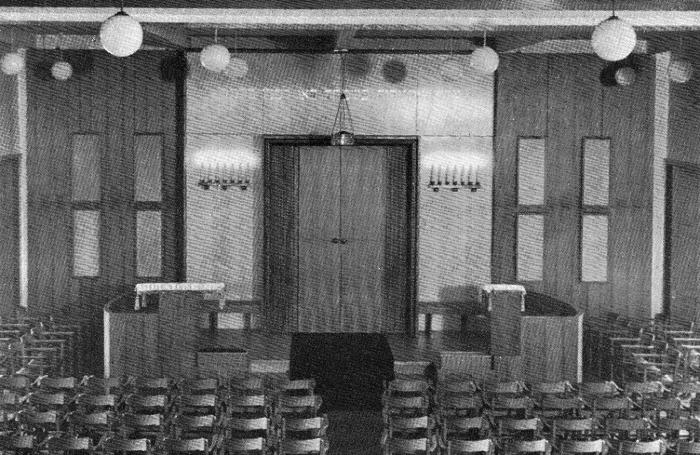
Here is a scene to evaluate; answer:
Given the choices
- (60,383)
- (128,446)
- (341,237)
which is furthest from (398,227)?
(128,446)

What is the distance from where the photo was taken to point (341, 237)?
15867 millimetres

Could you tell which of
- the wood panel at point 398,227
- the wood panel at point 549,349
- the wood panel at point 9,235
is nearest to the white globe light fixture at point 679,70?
the wood panel at point 549,349

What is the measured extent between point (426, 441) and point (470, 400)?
1547mm

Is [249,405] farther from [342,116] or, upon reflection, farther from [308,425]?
[342,116]

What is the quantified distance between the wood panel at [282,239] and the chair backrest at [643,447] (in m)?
7.99

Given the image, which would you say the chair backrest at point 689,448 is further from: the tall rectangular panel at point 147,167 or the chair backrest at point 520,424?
the tall rectangular panel at point 147,167

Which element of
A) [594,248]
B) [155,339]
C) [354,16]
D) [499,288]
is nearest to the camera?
[354,16]

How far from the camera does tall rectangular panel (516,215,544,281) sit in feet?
51.5

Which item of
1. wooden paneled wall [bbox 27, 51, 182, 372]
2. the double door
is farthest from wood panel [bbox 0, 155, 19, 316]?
the double door

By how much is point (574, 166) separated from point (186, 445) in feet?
30.1

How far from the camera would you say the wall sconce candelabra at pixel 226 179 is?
15461 millimetres

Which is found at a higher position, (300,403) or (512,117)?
(512,117)

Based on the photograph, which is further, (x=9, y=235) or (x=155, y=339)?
(x=9, y=235)

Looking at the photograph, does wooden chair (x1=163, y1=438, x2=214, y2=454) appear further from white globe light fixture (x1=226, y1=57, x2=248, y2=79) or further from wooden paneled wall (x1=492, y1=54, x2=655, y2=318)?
wooden paneled wall (x1=492, y1=54, x2=655, y2=318)
